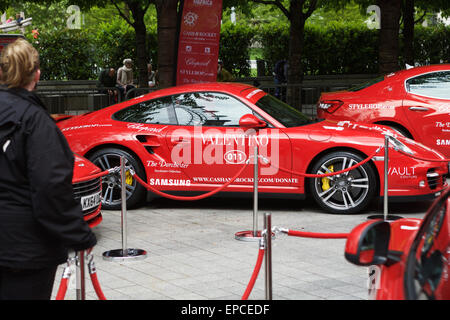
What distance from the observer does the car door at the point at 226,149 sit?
8289mm

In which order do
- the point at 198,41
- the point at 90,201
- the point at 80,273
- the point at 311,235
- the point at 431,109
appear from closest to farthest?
the point at 80,273
the point at 311,235
the point at 90,201
the point at 431,109
the point at 198,41

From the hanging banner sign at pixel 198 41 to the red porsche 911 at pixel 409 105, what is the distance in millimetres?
2785

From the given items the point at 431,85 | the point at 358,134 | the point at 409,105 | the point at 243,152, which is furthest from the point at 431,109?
the point at 243,152

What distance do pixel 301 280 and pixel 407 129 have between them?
17.7ft

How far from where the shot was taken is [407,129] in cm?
1049

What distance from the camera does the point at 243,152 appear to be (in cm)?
830

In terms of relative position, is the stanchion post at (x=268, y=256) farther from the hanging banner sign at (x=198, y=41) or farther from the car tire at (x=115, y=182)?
the hanging banner sign at (x=198, y=41)

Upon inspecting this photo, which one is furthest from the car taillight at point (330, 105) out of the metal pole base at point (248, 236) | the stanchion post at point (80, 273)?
the stanchion post at point (80, 273)

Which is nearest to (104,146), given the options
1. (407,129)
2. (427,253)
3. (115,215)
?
(115,215)

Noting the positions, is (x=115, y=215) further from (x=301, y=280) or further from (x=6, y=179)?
(x=6, y=179)

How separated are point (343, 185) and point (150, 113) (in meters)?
2.49

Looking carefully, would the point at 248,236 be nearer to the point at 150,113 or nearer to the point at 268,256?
the point at 150,113

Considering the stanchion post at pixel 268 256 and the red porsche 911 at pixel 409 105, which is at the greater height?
the red porsche 911 at pixel 409 105

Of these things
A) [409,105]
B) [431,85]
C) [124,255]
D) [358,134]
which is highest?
[431,85]
